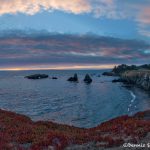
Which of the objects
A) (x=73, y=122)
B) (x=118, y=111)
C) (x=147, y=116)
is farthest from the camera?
(x=118, y=111)

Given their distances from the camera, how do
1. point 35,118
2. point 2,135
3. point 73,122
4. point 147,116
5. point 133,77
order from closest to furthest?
point 2,135
point 147,116
point 73,122
point 35,118
point 133,77

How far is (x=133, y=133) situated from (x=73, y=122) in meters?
24.1

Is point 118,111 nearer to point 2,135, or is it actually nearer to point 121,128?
point 121,128

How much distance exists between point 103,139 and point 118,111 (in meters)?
36.9

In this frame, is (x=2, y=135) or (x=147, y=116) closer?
(x=2, y=135)

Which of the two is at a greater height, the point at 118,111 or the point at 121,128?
the point at 121,128

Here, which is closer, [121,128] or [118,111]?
[121,128]

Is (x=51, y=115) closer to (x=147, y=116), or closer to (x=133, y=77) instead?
(x=147, y=116)

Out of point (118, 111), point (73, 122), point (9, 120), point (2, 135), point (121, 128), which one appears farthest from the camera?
point (118, 111)

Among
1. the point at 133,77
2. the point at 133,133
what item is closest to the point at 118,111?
the point at 133,133

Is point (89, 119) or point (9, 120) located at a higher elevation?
point (9, 120)

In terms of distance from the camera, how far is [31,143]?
63.9 ft

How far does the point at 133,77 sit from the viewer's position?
13550 cm

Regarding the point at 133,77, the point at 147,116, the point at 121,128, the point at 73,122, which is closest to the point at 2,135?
the point at 121,128
